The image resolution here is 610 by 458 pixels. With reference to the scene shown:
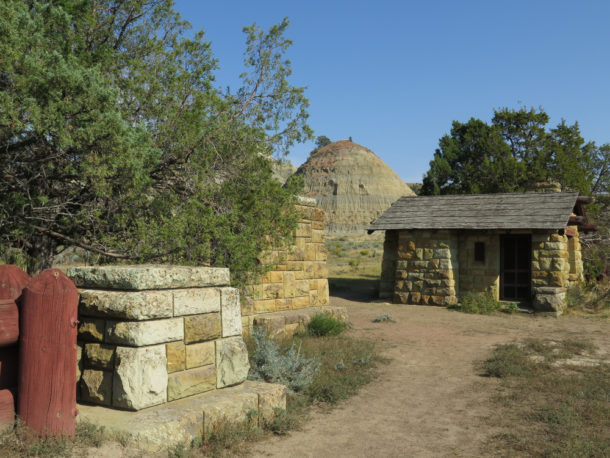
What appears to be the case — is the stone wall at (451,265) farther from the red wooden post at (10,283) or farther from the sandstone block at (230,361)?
the red wooden post at (10,283)

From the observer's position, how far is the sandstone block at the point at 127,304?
3.68 m

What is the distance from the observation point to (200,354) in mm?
4203

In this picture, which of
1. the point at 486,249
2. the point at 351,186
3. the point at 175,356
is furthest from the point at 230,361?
the point at 351,186

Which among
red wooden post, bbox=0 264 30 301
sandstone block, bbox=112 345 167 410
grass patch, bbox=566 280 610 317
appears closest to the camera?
red wooden post, bbox=0 264 30 301

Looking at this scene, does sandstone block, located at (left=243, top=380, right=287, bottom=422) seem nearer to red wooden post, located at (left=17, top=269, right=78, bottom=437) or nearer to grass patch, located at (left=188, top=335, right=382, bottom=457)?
grass patch, located at (left=188, top=335, right=382, bottom=457)

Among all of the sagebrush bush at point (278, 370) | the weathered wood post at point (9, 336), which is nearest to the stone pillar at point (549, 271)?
the sagebrush bush at point (278, 370)

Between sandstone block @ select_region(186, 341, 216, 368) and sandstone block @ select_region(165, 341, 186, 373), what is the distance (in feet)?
0.17

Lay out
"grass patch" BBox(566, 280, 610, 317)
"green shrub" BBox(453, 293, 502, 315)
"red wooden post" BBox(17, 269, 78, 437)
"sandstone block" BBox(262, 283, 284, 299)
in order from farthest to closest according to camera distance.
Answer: "green shrub" BBox(453, 293, 502, 315)
"grass patch" BBox(566, 280, 610, 317)
"sandstone block" BBox(262, 283, 284, 299)
"red wooden post" BBox(17, 269, 78, 437)


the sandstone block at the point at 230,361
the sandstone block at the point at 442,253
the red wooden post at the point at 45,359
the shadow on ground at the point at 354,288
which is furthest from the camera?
the shadow on ground at the point at 354,288

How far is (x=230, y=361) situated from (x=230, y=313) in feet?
1.38

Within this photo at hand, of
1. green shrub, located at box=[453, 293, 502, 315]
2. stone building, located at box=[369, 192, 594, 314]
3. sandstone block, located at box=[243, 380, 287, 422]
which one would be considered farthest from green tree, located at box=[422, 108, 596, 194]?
sandstone block, located at box=[243, 380, 287, 422]

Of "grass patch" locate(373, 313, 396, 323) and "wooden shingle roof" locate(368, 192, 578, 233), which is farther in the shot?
"wooden shingle roof" locate(368, 192, 578, 233)

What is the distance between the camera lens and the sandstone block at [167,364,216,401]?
3.96m

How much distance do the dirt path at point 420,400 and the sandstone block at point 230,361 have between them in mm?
619
